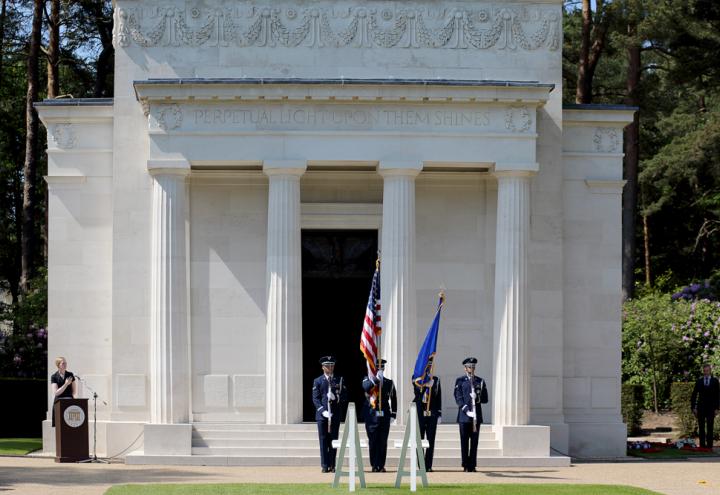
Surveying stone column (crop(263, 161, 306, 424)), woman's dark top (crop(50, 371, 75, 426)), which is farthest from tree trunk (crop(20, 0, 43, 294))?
stone column (crop(263, 161, 306, 424))

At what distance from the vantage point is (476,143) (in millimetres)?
32594

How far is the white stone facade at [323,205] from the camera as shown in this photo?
32281 mm

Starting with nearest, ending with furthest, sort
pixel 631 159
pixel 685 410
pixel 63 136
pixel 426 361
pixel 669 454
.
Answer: pixel 426 361 → pixel 669 454 → pixel 63 136 → pixel 685 410 → pixel 631 159

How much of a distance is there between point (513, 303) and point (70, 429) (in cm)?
1036

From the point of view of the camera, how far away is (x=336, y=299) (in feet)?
117

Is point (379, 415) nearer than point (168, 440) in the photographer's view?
Yes

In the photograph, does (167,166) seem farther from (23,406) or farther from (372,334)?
(23,406)

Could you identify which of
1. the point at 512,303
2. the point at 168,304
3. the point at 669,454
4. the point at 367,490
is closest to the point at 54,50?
the point at 168,304

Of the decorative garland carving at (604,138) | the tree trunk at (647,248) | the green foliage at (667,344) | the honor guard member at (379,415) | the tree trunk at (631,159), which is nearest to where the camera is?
the honor guard member at (379,415)

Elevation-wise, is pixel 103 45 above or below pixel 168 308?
above

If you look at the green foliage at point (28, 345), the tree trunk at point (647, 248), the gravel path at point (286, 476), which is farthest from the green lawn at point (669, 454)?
the tree trunk at point (647, 248)

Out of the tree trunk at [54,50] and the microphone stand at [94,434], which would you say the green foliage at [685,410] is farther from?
the tree trunk at [54,50]

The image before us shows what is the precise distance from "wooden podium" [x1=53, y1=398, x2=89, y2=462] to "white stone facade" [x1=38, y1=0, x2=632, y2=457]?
1.67 meters

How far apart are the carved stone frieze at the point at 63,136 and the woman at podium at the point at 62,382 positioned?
210 inches
